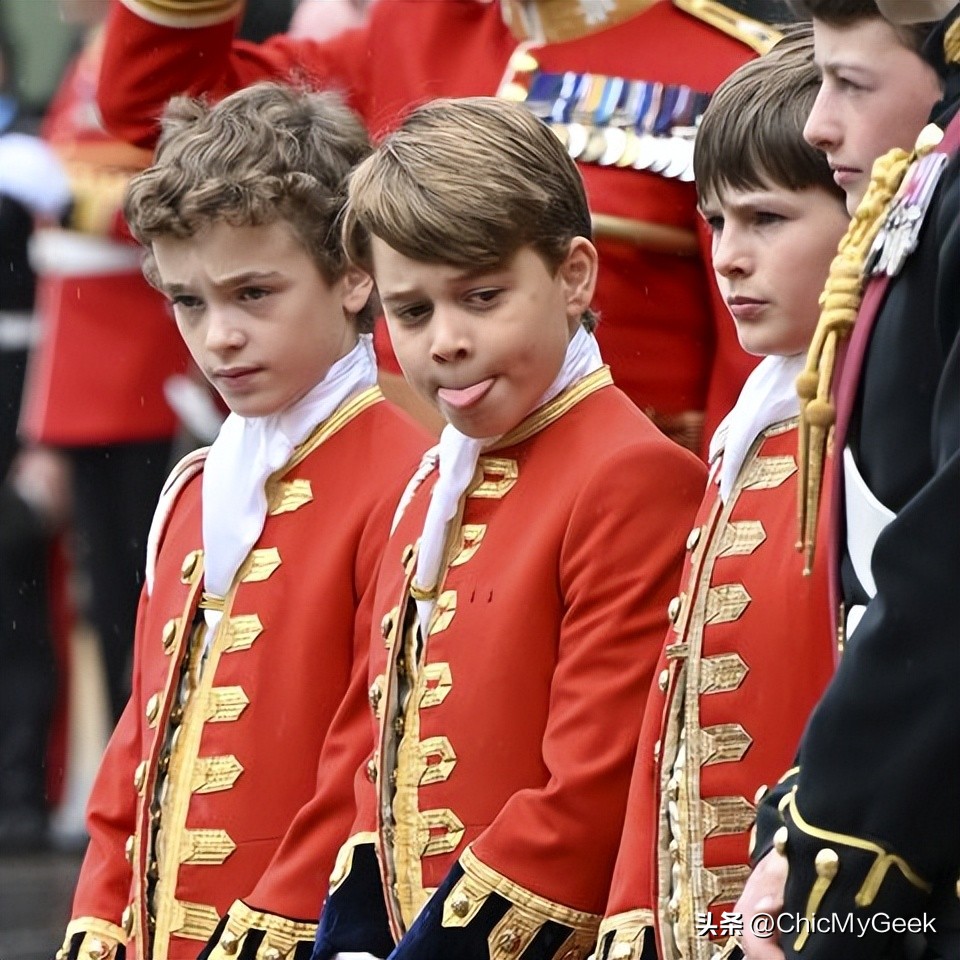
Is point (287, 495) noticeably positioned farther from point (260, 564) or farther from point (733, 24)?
point (733, 24)

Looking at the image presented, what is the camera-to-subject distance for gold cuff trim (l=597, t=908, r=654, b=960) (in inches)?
134

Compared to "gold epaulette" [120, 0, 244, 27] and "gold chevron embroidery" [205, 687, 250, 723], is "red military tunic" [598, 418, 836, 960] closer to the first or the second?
"gold chevron embroidery" [205, 687, 250, 723]

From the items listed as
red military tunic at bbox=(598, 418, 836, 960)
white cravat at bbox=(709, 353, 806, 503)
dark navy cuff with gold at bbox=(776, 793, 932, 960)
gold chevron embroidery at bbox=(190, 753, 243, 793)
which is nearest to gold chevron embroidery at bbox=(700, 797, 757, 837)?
red military tunic at bbox=(598, 418, 836, 960)

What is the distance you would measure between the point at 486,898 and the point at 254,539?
33.1 inches

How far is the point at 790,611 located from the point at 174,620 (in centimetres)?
121

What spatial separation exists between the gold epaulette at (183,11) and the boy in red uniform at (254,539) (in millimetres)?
336

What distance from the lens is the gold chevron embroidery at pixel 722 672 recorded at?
3412mm

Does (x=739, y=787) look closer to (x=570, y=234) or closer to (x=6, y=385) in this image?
(x=570, y=234)

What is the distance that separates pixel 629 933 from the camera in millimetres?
3420

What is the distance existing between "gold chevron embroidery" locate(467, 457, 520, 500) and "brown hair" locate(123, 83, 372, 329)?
20.2 inches

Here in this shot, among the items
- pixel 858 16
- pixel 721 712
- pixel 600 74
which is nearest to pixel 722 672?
pixel 721 712

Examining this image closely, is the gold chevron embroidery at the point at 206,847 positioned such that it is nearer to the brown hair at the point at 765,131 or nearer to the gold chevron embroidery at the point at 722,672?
the gold chevron embroidery at the point at 722,672

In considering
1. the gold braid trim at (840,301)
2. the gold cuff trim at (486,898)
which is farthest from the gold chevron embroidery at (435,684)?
the gold braid trim at (840,301)

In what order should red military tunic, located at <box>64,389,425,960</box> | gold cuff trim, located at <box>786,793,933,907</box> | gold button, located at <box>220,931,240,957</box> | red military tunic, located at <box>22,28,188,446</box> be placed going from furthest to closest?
1. red military tunic, located at <box>22,28,188,446</box>
2. red military tunic, located at <box>64,389,425,960</box>
3. gold button, located at <box>220,931,240,957</box>
4. gold cuff trim, located at <box>786,793,933,907</box>
